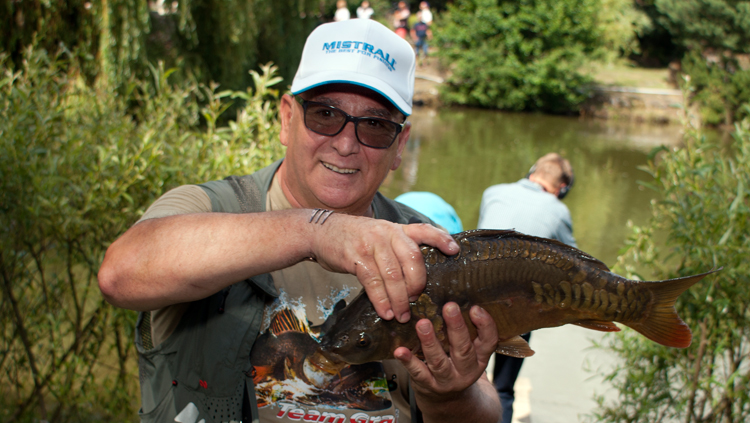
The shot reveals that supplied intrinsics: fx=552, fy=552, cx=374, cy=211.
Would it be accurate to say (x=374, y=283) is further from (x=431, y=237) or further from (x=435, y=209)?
(x=435, y=209)

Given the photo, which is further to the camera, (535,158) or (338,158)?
(535,158)

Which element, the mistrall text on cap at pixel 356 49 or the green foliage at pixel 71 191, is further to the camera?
the green foliage at pixel 71 191

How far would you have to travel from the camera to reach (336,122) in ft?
6.76

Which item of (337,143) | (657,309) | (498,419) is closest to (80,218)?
(337,143)

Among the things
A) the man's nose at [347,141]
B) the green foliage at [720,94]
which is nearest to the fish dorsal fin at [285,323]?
the man's nose at [347,141]

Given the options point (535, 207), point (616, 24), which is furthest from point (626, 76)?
point (535, 207)

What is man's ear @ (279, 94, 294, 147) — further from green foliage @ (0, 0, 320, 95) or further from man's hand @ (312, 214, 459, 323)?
green foliage @ (0, 0, 320, 95)

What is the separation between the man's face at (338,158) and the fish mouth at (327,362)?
1.88 ft

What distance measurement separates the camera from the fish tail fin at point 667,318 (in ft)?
5.95

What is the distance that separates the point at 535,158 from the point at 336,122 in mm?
15706

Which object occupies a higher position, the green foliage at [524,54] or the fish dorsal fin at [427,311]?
the green foliage at [524,54]

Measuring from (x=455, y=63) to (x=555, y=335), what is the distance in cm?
2258

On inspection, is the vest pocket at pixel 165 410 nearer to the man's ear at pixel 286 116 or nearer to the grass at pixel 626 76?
the man's ear at pixel 286 116

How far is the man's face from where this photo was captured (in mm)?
2059
